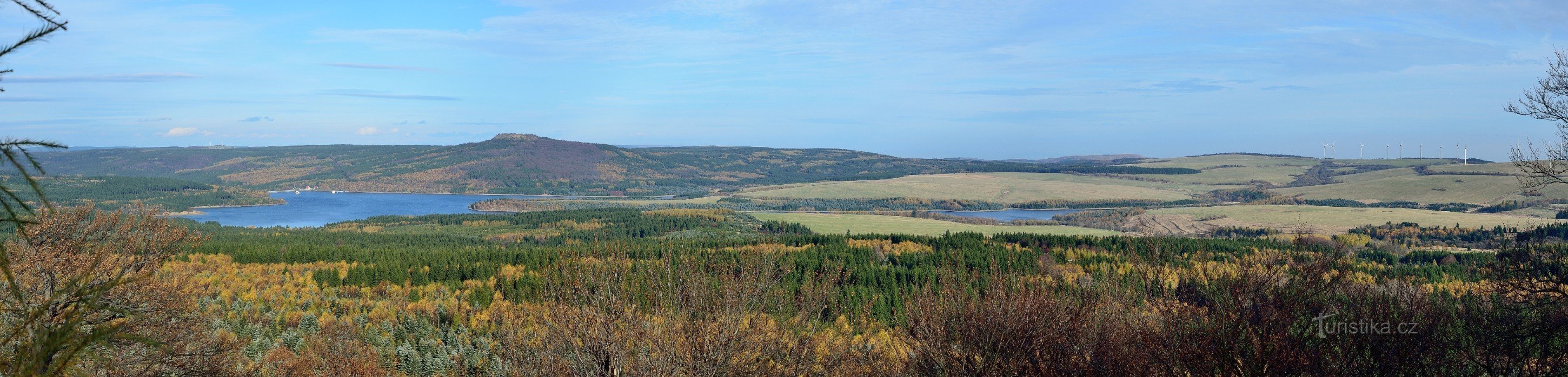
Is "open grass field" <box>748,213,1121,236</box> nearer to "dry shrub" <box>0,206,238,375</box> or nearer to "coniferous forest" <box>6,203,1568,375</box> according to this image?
"coniferous forest" <box>6,203,1568,375</box>

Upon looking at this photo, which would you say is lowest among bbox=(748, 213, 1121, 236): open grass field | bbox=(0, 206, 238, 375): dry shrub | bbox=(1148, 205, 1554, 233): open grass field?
bbox=(748, 213, 1121, 236): open grass field

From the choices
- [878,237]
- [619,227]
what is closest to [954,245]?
[878,237]

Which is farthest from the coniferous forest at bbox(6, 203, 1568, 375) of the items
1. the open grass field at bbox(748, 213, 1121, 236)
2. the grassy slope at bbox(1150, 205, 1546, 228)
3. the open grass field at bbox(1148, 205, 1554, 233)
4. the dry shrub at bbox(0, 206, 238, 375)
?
the grassy slope at bbox(1150, 205, 1546, 228)

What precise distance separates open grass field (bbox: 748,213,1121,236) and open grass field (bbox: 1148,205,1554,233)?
22802 millimetres

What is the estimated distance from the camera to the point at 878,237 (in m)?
113

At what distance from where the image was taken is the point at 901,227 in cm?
14400

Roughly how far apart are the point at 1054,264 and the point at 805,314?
62485mm

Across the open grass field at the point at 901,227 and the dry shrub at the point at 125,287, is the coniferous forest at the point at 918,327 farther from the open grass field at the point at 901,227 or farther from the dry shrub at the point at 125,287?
the open grass field at the point at 901,227

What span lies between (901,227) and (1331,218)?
66838 millimetres

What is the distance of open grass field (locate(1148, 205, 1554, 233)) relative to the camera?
129 m

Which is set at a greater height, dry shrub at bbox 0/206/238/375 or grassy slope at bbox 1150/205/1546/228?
dry shrub at bbox 0/206/238/375

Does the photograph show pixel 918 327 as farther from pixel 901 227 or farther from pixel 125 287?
pixel 901 227

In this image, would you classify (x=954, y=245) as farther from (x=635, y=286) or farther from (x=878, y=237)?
(x=635, y=286)

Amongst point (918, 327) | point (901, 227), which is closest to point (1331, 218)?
point (901, 227)
